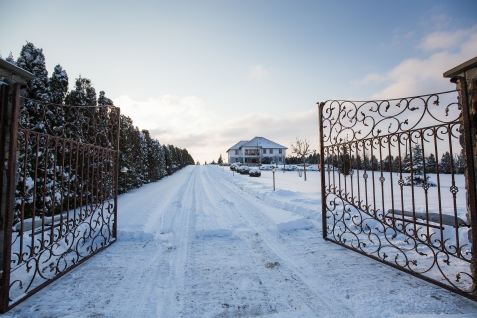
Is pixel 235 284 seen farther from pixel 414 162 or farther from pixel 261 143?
pixel 261 143

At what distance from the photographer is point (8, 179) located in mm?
2643

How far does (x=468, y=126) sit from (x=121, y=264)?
213 inches

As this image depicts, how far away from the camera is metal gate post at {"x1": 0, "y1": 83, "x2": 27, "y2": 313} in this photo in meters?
2.57

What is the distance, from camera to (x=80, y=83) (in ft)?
34.1

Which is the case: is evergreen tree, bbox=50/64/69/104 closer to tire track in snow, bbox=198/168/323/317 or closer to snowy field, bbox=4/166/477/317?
snowy field, bbox=4/166/477/317

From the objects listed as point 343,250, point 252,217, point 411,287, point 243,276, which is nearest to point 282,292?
point 243,276

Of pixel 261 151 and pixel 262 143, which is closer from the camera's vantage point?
pixel 261 151

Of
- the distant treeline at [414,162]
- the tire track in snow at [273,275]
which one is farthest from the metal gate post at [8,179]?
the distant treeline at [414,162]

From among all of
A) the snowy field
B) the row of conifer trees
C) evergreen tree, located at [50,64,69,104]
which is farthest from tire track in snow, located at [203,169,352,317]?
evergreen tree, located at [50,64,69,104]

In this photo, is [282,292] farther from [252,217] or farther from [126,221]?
[126,221]

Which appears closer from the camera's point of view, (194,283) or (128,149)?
(194,283)

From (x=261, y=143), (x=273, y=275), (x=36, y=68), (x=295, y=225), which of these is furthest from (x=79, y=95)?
(x=261, y=143)

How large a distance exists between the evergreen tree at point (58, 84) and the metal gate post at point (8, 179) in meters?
7.95

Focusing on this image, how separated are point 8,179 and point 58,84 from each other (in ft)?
28.4
